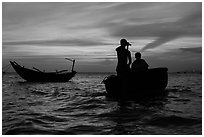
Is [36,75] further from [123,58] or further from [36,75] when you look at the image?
[123,58]

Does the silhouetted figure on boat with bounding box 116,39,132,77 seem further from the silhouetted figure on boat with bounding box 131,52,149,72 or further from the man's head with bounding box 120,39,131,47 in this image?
the silhouetted figure on boat with bounding box 131,52,149,72

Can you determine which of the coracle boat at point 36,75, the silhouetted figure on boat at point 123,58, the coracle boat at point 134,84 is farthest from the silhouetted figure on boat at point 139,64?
the coracle boat at point 36,75

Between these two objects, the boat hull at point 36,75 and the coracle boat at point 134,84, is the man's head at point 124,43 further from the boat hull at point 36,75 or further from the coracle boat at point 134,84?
the boat hull at point 36,75

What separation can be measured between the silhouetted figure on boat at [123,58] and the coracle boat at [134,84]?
0.24m

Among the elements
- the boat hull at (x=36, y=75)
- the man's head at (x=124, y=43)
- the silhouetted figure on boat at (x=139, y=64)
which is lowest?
the boat hull at (x=36, y=75)

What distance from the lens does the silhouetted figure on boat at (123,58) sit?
29.1 ft

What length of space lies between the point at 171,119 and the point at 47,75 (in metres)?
29.9

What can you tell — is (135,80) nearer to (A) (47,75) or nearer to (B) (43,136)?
(B) (43,136)

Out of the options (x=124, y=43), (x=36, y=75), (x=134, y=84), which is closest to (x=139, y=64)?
(x=134, y=84)

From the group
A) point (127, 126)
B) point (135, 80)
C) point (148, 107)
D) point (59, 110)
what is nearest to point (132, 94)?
point (135, 80)

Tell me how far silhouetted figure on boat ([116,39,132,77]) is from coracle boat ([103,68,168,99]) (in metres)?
0.24

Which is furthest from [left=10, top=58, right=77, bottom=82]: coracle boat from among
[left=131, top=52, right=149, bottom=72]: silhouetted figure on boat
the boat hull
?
[left=131, top=52, right=149, bottom=72]: silhouetted figure on boat

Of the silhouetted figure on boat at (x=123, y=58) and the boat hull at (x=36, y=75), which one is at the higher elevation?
the silhouetted figure on boat at (x=123, y=58)

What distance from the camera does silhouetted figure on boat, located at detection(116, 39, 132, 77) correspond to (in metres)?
A: 8.86
